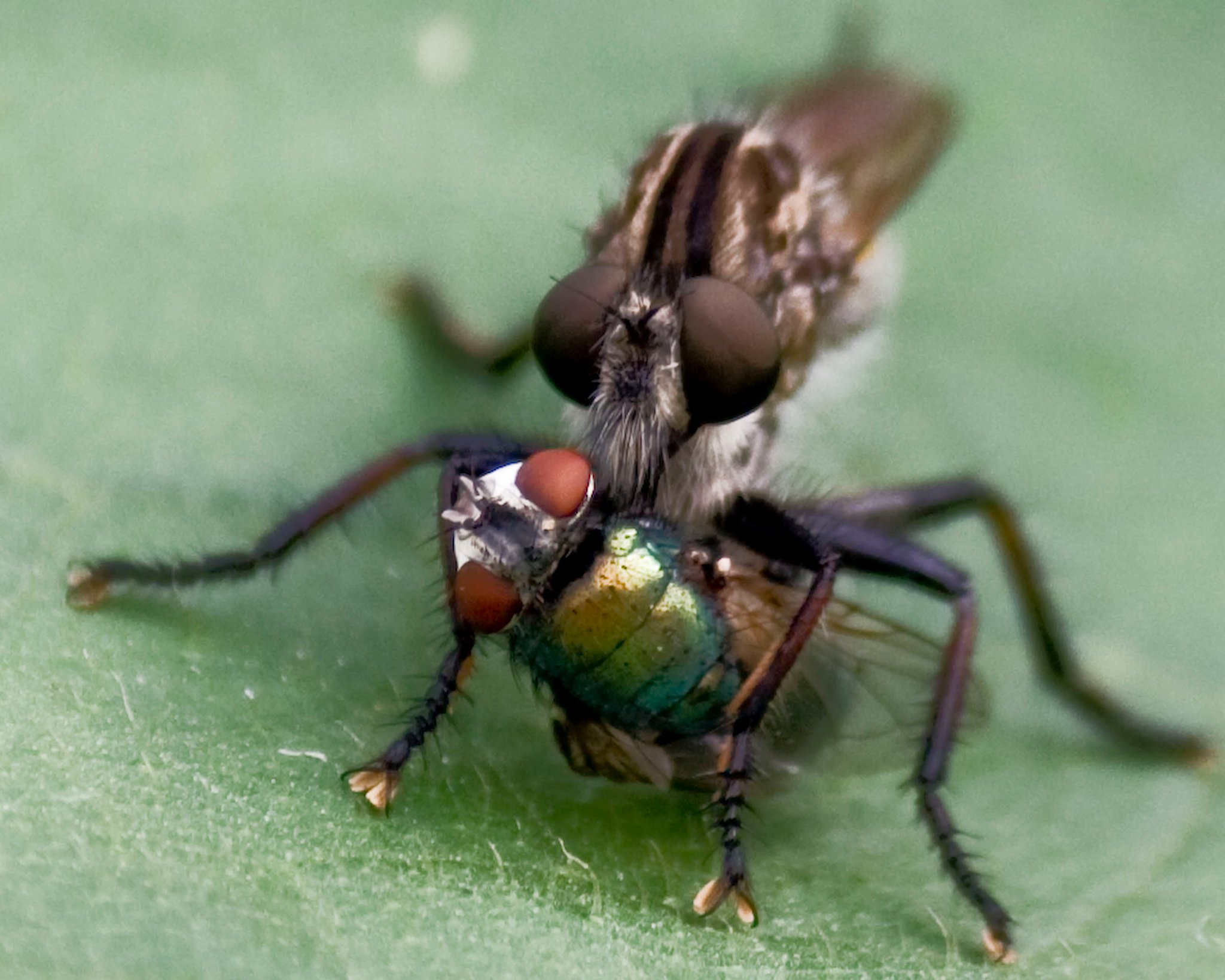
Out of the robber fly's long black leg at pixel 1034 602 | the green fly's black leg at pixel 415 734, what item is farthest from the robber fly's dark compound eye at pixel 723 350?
the green fly's black leg at pixel 415 734

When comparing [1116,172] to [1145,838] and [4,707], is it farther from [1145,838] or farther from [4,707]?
[4,707]

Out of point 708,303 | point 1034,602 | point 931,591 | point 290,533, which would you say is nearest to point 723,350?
point 708,303

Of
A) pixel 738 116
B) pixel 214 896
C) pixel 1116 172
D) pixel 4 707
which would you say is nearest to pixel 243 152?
pixel 738 116

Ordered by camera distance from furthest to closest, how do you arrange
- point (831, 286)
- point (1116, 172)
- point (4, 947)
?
point (1116, 172) < point (831, 286) < point (4, 947)

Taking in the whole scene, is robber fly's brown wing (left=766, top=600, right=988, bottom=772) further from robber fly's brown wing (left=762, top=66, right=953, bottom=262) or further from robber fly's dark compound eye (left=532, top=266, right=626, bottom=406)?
robber fly's brown wing (left=762, top=66, right=953, bottom=262)

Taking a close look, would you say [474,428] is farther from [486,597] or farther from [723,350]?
[486,597]
